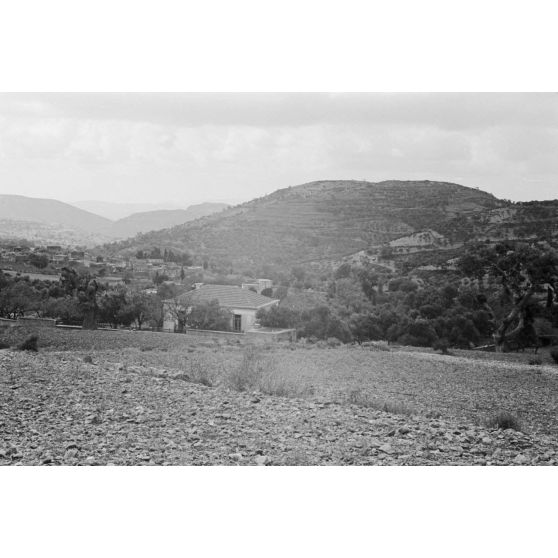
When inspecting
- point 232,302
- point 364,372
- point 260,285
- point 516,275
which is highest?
point 516,275

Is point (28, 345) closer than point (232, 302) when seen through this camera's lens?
Yes

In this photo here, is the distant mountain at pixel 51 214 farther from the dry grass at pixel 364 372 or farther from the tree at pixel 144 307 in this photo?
the dry grass at pixel 364 372

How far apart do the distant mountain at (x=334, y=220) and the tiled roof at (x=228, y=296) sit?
25cm

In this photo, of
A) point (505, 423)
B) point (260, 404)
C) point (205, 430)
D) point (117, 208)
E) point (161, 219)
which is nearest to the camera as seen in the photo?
point (205, 430)

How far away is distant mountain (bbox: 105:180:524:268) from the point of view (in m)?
6.29

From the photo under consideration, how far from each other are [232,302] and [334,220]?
42.6 inches

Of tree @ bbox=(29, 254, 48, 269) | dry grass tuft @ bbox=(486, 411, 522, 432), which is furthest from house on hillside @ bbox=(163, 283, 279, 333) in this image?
dry grass tuft @ bbox=(486, 411, 522, 432)

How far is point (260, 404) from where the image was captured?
590 cm

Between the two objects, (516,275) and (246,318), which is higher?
(516,275)

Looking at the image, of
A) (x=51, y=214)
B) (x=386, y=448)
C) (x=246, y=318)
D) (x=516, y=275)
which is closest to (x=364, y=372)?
(x=386, y=448)

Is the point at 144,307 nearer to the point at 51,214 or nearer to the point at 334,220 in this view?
the point at 51,214

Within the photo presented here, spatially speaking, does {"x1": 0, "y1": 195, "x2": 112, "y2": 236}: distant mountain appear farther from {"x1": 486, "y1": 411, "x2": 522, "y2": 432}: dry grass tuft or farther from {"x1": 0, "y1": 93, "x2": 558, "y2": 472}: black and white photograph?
{"x1": 486, "y1": 411, "x2": 522, "y2": 432}: dry grass tuft
